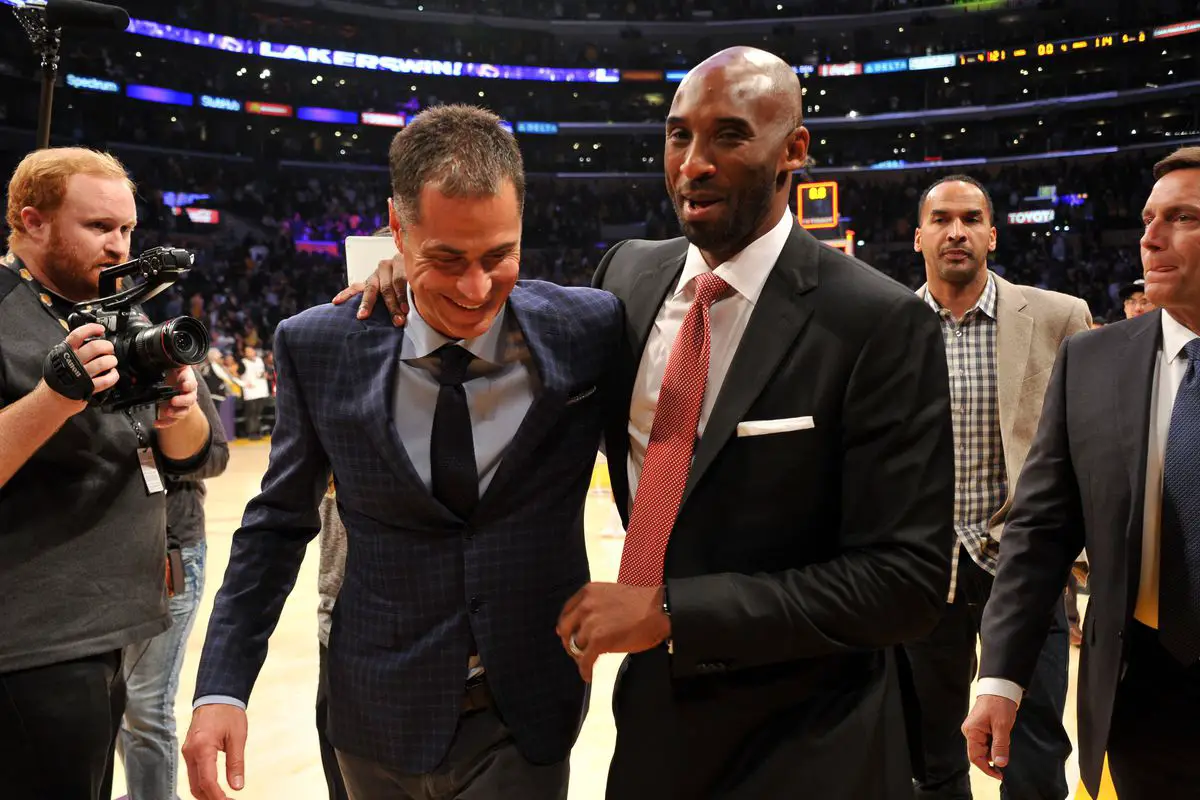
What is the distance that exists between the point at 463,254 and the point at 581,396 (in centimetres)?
31

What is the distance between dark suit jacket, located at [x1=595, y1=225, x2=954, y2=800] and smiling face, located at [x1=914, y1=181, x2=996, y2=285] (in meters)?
2.22

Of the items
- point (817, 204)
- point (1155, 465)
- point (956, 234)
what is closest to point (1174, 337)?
point (1155, 465)

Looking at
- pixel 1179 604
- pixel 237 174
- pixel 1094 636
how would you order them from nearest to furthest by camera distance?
pixel 1179 604 → pixel 1094 636 → pixel 237 174

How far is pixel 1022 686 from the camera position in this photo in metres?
2.22

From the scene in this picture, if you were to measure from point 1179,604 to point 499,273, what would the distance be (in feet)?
5.00

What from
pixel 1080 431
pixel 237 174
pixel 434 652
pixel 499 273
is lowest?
pixel 434 652

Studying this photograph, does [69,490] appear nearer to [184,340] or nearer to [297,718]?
[184,340]

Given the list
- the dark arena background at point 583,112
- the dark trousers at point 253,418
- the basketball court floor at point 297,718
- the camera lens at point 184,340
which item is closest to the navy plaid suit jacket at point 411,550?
the camera lens at point 184,340

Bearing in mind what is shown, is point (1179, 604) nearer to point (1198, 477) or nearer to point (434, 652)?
point (1198, 477)

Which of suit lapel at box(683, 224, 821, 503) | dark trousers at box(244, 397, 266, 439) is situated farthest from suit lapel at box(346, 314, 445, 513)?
dark trousers at box(244, 397, 266, 439)

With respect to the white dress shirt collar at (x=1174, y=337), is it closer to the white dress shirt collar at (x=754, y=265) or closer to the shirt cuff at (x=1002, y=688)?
the shirt cuff at (x=1002, y=688)

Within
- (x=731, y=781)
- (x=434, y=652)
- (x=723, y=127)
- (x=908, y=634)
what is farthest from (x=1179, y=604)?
(x=434, y=652)

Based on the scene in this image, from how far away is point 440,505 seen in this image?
1582 mm

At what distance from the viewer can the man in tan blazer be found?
10.5ft
